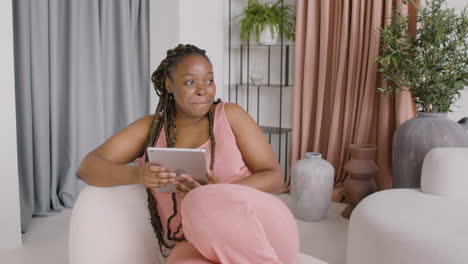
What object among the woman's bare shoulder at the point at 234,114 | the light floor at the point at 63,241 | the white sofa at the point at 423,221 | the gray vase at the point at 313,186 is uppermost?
the woman's bare shoulder at the point at 234,114

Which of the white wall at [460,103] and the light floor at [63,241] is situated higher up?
the white wall at [460,103]

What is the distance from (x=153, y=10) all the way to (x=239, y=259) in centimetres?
277

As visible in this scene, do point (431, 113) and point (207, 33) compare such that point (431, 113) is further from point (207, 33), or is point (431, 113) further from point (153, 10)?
point (153, 10)

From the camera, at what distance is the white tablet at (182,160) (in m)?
Result: 1.30

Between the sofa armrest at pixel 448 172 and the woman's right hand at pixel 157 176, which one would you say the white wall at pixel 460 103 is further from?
the woman's right hand at pixel 157 176

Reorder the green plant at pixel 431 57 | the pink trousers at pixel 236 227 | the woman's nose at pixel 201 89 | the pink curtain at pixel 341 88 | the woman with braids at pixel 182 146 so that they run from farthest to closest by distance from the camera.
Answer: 1. the pink curtain at pixel 341 88
2. the green plant at pixel 431 57
3. the woman's nose at pixel 201 89
4. the woman with braids at pixel 182 146
5. the pink trousers at pixel 236 227

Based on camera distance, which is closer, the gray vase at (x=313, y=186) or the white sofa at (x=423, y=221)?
the white sofa at (x=423, y=221)

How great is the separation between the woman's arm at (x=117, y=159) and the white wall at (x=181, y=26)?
5.84ft

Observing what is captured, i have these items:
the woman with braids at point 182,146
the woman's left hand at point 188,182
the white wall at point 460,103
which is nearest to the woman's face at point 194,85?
the woman with braids at point 182,146

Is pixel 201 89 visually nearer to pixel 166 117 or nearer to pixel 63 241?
pixel 166 117

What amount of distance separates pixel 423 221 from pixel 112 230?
105cm

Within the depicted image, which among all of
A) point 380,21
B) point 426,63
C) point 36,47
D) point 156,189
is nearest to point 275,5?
point 380,21

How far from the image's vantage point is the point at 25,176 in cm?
288

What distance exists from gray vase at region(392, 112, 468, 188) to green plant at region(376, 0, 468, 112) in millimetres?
119
